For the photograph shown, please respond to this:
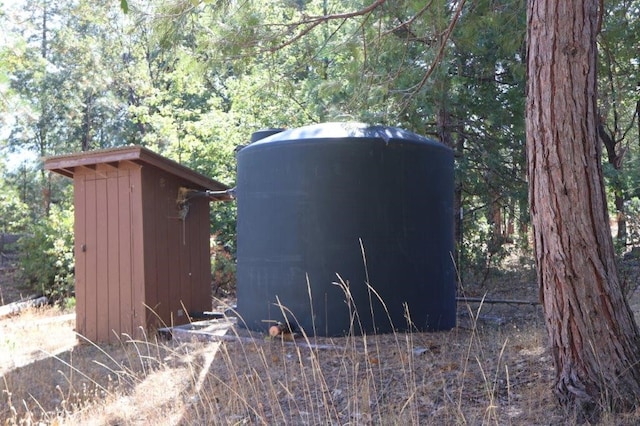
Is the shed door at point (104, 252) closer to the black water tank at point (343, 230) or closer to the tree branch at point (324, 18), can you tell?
the black water tank at point (343, 230)

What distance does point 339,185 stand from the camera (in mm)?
7285

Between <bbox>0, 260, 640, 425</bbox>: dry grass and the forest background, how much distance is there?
210cm

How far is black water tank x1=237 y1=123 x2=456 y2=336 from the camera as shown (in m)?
7.20

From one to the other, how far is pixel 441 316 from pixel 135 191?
4.31 m

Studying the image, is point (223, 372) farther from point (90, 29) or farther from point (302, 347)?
point (90, 29)

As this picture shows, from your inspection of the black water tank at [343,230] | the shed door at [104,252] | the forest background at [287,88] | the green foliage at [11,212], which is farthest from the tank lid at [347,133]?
the green foliage at [11,212]

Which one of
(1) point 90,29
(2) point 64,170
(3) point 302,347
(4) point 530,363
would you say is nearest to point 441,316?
(3) point 302,347

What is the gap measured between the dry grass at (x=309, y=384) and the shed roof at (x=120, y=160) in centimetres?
247

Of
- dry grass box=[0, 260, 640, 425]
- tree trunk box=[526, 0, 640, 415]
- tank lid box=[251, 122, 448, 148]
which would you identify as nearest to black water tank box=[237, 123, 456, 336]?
tank lid box=[251, 122, 448, 148]

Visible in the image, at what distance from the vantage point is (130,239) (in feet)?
29.1

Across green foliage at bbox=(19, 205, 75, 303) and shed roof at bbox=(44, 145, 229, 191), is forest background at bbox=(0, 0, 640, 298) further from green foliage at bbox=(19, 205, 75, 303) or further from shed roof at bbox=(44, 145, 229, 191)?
shed roof at bbox=(44, 145, 229, 191)

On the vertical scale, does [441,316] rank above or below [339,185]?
below

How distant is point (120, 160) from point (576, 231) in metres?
6.42

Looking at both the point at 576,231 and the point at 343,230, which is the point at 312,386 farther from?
the point at 576,231
